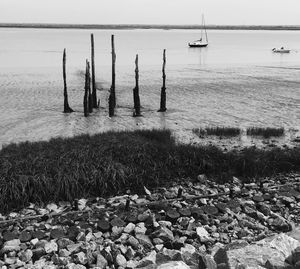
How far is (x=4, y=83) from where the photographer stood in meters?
27.7

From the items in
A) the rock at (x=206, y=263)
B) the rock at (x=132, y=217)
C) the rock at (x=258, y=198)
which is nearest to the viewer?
the rock at (x=206, y=263)

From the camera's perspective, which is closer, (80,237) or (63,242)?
(63,242)

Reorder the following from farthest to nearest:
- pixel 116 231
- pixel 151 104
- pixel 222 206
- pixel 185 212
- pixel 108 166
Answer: pixel 151 104 < pixel 108 166 < pixel 222 206 < pixel 185 212 < pixel 116 231

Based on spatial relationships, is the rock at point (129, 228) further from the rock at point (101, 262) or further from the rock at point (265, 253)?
the rock at point (265, 253)

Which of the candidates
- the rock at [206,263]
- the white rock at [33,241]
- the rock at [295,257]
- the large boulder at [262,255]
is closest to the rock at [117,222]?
the white rock at [33,241]

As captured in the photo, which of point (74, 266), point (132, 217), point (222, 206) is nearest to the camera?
point (74, 266)

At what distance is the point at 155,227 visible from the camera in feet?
23.7

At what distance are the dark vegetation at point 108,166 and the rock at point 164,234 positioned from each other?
231cm

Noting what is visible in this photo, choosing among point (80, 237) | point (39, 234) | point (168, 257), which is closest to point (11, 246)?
point (39, 234)

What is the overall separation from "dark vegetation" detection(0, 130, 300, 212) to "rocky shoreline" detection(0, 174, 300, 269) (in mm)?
396

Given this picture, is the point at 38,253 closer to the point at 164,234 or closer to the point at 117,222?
the point at 117,222

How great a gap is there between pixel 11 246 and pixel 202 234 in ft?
10.5

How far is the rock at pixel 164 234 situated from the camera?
675 centimetres

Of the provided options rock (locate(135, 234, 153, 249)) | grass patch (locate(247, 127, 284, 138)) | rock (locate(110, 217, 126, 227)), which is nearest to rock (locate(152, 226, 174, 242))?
rock (locate(135, 234, 153, 249))
